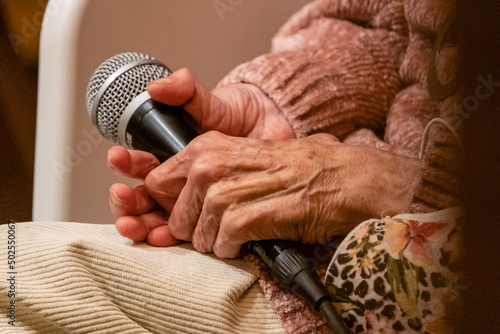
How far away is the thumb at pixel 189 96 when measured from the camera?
52 cm

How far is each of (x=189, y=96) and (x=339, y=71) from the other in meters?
0.27

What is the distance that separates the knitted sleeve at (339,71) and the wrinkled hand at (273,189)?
0.20m

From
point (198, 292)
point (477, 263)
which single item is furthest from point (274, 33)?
point (477, 263)

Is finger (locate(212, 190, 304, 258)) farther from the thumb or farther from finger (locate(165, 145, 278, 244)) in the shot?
the thumb

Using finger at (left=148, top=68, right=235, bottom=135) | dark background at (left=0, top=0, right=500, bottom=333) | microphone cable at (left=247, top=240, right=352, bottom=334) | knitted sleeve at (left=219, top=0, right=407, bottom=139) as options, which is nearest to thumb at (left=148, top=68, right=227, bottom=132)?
finger at (left=148, top=68, right=235, bottom=135)

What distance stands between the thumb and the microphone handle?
0.01 metres

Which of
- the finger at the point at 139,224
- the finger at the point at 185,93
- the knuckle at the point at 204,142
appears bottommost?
the finger at the point at 139,224

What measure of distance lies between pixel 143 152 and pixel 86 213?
286mm

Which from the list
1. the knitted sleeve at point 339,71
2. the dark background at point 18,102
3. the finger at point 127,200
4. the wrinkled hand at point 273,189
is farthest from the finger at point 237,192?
the dark background at point 18,102

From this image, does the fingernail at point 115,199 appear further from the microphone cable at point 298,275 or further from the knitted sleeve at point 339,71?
the knitted sleeve at point 339,71

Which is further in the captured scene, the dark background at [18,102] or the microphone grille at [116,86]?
the dark background at [18,102]

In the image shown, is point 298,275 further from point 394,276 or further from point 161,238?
point 161,238

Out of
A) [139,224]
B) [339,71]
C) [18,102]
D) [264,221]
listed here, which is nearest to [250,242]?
[264,221]

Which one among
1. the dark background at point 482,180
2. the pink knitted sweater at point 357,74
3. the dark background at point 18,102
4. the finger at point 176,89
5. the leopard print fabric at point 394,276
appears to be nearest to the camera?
the dark background at point 482,180
